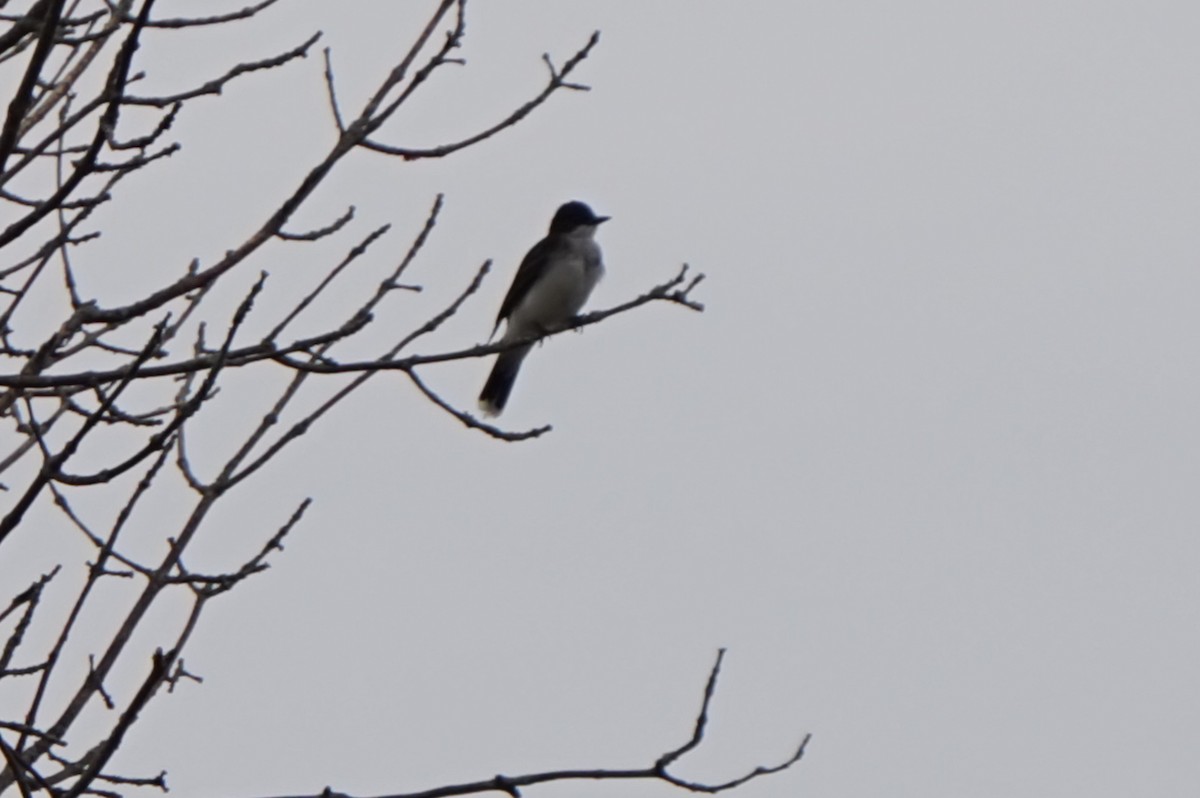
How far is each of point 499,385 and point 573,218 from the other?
105 centimetres

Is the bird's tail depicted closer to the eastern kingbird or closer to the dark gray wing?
the eastern kingbird

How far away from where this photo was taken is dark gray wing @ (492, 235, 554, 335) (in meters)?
10.6

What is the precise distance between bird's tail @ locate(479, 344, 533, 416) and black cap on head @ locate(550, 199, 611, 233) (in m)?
0.77

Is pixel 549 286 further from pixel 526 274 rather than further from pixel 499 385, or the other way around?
pixel 499 385

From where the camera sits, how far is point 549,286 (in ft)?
33.9

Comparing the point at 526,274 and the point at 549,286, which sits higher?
the point at 526,274

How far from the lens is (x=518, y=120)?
12.5ft

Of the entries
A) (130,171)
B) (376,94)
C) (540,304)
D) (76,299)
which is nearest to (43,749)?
(76,299)

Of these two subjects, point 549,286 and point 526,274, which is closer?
point 549,286

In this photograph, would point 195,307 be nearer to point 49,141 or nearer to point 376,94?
point 49,141

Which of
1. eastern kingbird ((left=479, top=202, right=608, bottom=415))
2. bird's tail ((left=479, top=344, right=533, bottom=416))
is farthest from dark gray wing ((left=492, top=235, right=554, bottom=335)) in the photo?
bird's tail ((left=479, top=344, right=533, bottom=416))

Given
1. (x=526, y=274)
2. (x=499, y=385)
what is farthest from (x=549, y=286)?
(x=499, y=385)

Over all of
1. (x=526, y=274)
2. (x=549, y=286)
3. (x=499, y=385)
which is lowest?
(x=499, y=385)

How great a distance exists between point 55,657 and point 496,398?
752 cm
